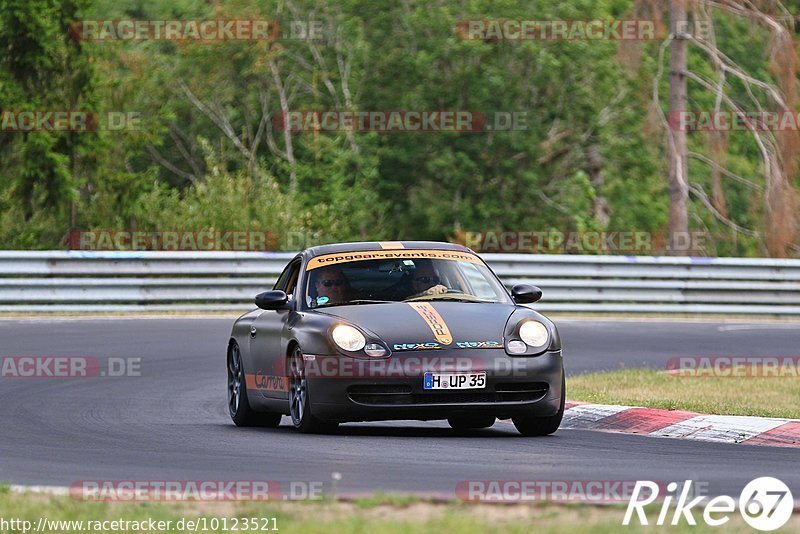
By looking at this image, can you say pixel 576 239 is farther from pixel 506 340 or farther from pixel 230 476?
pixel 230 476

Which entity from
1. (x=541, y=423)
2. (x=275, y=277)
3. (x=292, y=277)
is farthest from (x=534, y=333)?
(x=275, y=277)

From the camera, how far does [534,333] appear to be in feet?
37.2

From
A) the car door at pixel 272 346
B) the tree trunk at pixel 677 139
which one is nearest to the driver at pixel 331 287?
the car door at pixel 272 346

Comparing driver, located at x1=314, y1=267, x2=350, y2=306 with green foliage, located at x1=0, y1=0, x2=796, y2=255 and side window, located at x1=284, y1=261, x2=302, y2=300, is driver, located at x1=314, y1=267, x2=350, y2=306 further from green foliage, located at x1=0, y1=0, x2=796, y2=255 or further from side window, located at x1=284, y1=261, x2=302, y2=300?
green foliage, located at x1=0, y1=0, x2=796, y2=255

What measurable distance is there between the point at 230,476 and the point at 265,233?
20987 mm

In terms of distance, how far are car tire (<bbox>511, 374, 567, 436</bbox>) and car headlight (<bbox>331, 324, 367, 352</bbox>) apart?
47.8 inches

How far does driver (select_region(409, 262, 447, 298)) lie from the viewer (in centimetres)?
1210

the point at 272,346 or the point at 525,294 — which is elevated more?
the point at 525,294

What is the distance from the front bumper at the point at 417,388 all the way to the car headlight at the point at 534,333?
0.11 m

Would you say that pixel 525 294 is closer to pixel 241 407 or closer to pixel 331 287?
pixel 331 287

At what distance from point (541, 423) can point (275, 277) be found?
46.2ft

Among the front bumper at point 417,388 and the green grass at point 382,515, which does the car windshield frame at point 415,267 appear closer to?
the front bumper at point 417,388

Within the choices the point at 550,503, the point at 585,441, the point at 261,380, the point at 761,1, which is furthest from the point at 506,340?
the point at 761,1

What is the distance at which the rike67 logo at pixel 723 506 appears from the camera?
679 centimetres
